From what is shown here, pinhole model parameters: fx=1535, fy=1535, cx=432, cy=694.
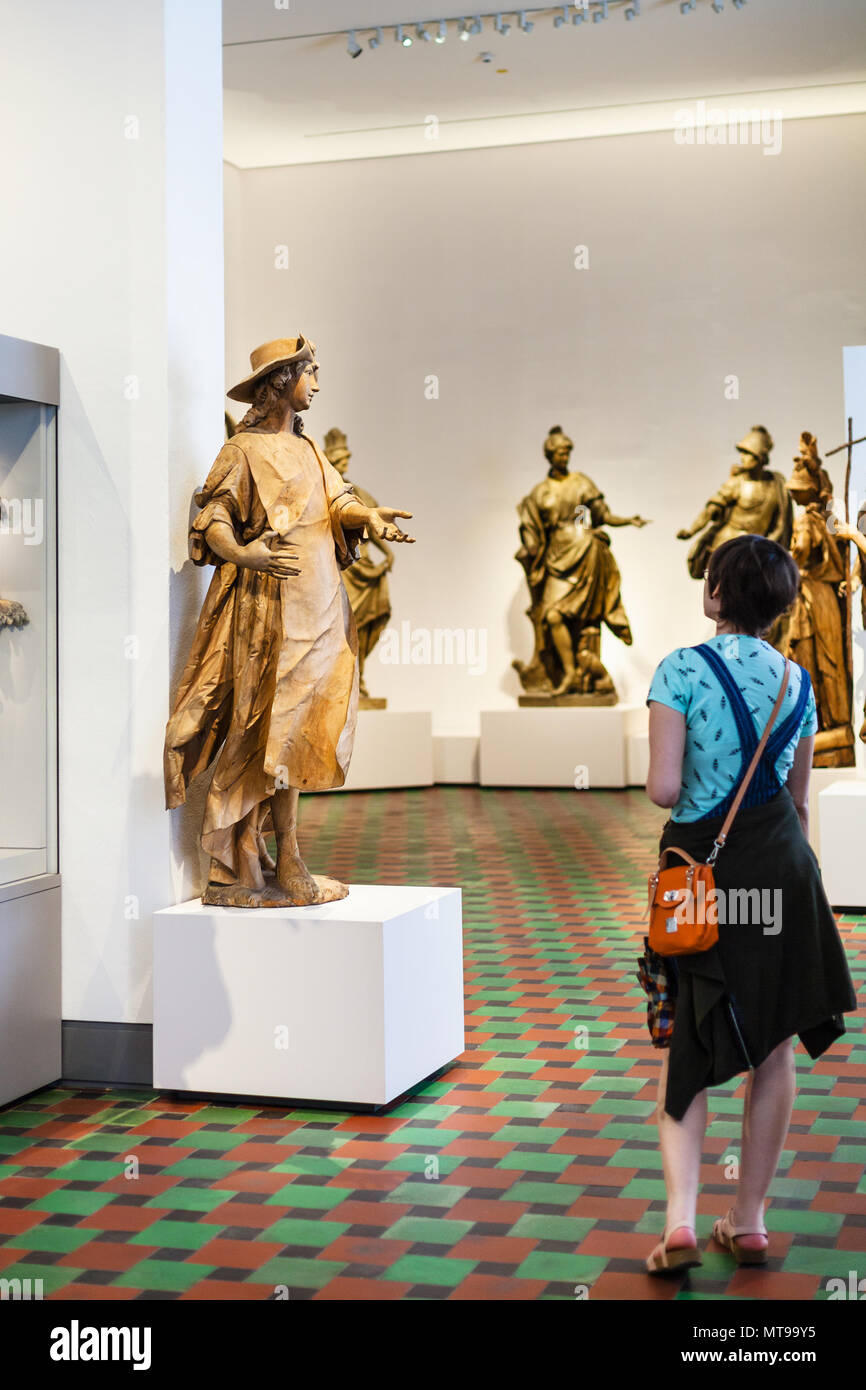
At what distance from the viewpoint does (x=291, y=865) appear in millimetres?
4703

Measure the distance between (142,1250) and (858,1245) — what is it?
1.56 metres

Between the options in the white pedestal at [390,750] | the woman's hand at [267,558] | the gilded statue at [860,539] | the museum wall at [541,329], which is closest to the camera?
the woman's hand at [267,558]

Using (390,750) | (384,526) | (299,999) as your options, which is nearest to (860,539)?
(384,526)

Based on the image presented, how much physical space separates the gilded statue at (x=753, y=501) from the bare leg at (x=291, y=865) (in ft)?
30.3

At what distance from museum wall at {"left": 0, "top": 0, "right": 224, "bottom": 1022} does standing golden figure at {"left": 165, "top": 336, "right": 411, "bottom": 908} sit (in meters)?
0.18

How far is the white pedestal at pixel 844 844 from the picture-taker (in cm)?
728

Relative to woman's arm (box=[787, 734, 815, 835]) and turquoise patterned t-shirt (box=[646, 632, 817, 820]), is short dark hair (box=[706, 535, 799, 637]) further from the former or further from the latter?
woman's arm (box=[787, 734, 815, 835])

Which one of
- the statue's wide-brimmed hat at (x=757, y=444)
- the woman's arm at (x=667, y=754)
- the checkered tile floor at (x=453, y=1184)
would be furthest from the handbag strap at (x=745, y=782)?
the statue's wide-brimmed hat at (x=757, y=444)

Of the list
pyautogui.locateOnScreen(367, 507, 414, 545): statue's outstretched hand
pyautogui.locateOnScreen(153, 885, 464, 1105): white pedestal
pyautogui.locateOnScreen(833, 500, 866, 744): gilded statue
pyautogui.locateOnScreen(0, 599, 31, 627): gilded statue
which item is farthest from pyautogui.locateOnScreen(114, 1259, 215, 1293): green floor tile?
pyautogui.locateOnScreen(833, 500, 866, 744): gilded statue

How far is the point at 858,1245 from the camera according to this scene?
3.32 meters

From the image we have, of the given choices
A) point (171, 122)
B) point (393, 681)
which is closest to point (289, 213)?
point (393, 681)

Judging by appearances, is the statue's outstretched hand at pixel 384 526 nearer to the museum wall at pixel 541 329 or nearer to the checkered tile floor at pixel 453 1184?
the checkered tile floor at pixel 453 1184

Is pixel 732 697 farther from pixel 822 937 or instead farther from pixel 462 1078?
pixel 462 1078

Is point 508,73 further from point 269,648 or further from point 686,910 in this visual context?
point 686,910
